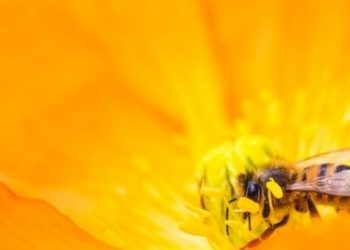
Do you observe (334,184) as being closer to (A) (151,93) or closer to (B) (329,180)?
(B) (329,180)

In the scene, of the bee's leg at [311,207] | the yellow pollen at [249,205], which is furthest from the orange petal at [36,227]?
the bee's leg at [311,207]

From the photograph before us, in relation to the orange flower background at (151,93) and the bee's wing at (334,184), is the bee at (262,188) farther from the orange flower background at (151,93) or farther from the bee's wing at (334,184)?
the orange flower background at (151,93)

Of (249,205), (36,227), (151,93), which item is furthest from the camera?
(151,93)

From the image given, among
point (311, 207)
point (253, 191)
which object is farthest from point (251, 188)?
point (311, 207)

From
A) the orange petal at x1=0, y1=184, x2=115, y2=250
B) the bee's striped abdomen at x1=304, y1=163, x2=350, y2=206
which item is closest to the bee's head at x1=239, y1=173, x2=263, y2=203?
the bee's striped abdomen at x1=304, y1=163, x2=350, y2=206

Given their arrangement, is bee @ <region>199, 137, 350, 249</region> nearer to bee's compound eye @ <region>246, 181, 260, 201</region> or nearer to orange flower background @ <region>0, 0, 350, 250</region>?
bee's compound eye @ <region>246, 181, 260, 201</region>

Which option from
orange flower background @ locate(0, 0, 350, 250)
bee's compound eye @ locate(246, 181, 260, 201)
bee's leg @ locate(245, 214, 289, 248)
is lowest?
bee's leg @ locate(245, 214, 289, 248)
